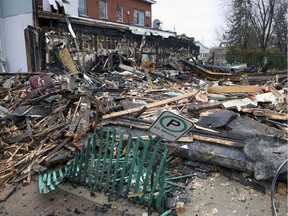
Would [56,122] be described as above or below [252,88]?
below

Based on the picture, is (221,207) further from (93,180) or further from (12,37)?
(12,37)

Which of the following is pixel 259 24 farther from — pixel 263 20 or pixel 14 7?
pixel 14 7

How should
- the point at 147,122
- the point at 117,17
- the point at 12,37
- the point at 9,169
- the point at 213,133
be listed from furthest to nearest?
the point at 117,17, the point at 12,37, the point at 147,122, the point at 213,133, the point at 9,169

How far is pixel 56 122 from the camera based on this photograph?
586 centimetres

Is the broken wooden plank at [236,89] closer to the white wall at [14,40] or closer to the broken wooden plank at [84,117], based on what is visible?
the broken wooden plank at [84,117]

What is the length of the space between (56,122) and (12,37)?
10.9 meters

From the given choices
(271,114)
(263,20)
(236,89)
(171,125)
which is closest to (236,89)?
(236,89)

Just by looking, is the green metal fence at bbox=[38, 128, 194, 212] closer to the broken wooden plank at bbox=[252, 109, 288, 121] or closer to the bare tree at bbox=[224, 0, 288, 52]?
the broken wooden plank at bbox=[252, 109, 288, 121]

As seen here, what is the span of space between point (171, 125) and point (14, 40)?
14231mm

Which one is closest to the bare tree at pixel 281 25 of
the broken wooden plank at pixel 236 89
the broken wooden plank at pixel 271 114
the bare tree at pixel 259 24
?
the bare tree at pixel 259 24

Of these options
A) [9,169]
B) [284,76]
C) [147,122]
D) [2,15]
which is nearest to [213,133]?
[147,122]

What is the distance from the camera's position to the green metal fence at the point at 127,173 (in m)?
3.46

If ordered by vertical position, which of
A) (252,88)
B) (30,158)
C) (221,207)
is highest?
(252,88)

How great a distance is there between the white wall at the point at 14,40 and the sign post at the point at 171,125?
12.3 meters
